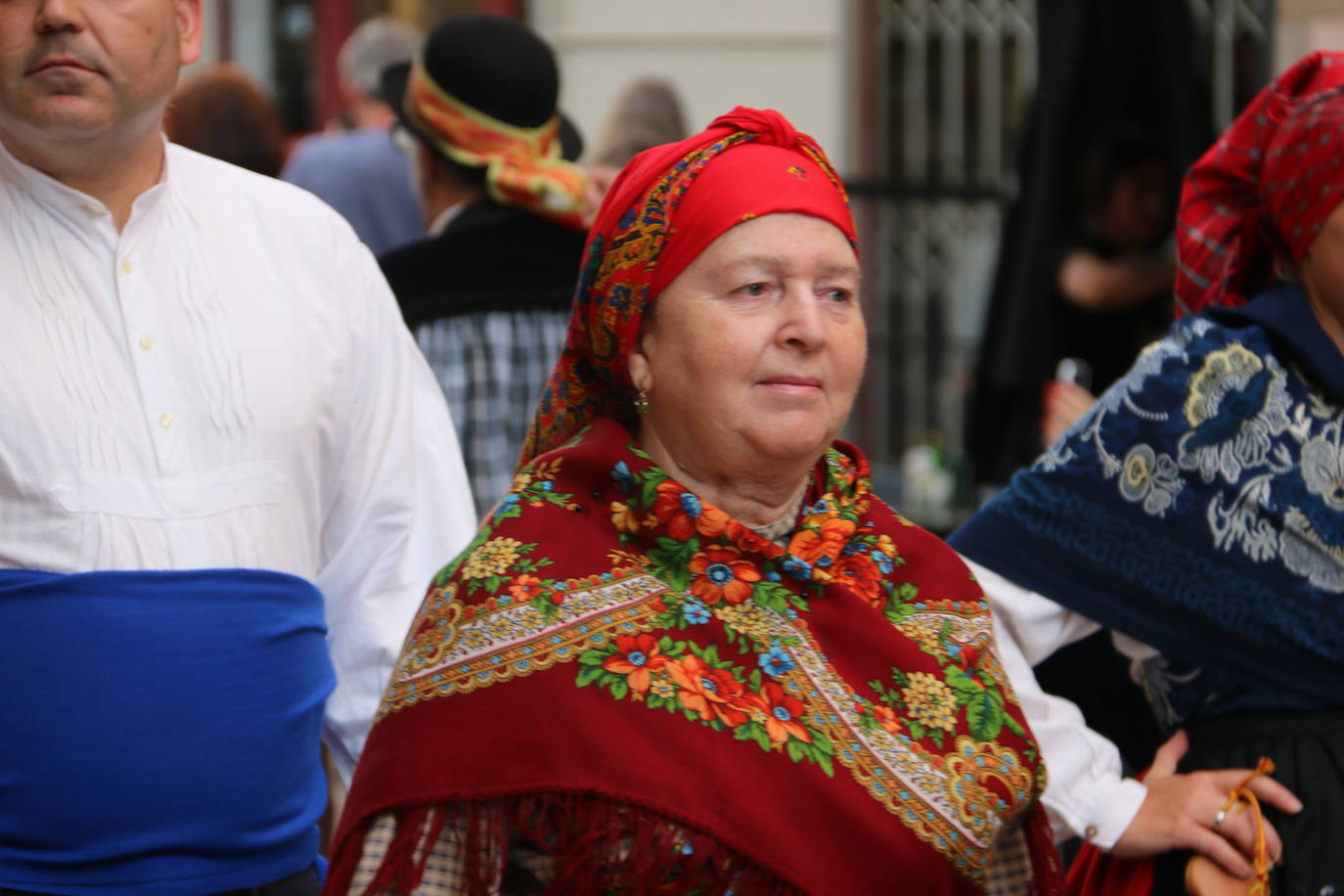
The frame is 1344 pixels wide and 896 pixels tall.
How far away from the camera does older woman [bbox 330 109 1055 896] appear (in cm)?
230

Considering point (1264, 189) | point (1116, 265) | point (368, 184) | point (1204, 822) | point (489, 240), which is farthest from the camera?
point (368, 184)

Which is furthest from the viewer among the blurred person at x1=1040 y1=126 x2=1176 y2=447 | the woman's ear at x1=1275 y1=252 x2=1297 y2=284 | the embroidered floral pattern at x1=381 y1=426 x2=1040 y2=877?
the blurred person at x1=1040 y1=126 x2=1176 y2=447

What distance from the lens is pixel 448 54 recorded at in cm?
415

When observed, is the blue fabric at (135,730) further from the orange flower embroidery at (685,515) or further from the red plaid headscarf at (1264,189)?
the red plaid headscarf at (1264,189)

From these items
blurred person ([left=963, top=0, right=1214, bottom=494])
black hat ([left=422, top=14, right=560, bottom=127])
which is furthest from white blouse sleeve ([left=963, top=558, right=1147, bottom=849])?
blurred person ([left=963, top=0, right=1214, bottom=494])

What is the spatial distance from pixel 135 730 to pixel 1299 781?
1707 millimetres

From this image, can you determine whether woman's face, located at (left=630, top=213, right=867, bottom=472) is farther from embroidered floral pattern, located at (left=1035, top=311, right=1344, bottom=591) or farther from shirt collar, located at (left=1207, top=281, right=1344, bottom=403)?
shirt collar, located at (left=1207, top=281, right=1344, bottom=403)

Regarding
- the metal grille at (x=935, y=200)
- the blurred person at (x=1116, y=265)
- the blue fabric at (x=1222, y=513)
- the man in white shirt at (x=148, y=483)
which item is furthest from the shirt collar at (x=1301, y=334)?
the metal grille at (x=935, y=200)

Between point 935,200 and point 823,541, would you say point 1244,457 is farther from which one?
point 935,200

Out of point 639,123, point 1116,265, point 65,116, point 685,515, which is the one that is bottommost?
point 1116,265

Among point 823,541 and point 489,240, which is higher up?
point 823,541

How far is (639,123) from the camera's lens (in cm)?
552

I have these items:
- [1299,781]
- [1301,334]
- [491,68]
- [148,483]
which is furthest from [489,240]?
[1299,781]

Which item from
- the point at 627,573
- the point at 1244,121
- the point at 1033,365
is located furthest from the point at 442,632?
the point at 1033,365
